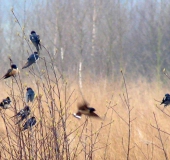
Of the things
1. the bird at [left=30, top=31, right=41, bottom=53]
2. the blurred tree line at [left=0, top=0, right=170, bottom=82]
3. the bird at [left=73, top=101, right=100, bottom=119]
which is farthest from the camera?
the blurred tree line at [left=0, top=0, right=170, bottom=82]

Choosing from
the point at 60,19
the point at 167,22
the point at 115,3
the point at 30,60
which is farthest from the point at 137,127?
the point at 167,22

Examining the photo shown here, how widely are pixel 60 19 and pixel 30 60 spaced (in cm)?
1776

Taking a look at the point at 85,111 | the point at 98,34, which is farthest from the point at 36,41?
the point at 98,34

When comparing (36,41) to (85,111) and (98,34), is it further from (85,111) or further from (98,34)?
(98,34)

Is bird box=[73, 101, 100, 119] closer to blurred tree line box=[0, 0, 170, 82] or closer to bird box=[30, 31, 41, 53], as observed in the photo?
bird box=[30, 31, 41, 53]

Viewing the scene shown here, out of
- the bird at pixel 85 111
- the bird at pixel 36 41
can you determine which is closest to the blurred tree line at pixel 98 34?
the bird at pixel 36 41

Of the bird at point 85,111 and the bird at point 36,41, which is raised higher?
the bird at point 36,41

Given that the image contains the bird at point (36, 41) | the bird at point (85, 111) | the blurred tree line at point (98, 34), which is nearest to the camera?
the bird at point (85, 111)

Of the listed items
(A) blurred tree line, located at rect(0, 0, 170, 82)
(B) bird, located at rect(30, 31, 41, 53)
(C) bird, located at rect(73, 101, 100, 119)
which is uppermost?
(A) blurred tree line, located at rect(0, 0, 170, 82)

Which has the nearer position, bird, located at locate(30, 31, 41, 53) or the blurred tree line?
bird, located at locate(30, 31, 41, 53)

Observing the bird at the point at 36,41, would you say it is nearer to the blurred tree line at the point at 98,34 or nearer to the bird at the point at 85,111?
the bird at the point at 85,111

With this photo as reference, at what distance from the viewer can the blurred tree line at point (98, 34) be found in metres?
21.6

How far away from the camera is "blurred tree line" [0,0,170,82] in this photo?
850 inches

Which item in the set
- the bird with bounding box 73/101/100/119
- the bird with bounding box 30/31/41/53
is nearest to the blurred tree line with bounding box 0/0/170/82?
the bird with bounding box 30/31/41/53
